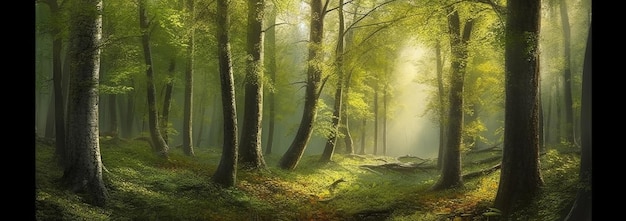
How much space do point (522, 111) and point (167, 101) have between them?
1003 centimetres

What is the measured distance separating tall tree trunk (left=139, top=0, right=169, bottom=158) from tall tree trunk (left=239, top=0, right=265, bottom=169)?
2218 millimetres

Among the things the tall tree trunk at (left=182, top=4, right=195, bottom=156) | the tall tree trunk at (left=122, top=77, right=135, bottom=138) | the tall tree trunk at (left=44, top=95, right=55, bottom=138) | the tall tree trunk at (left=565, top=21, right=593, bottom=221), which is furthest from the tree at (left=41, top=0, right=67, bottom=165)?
the tall tree trunk at (left=565, top=21, right=593, bottom=221)

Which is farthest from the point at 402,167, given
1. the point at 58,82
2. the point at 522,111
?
the point at 58,82

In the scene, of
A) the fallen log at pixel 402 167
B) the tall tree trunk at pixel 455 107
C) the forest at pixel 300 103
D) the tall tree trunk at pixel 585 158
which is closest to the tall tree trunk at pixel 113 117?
the forest at pixel 300 103

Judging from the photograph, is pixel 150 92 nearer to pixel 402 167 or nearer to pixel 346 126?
pixel 346 126

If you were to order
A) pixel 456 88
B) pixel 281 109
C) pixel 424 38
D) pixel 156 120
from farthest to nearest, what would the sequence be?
pixel 281 109 → pixel 156 120 → pixel 424 38 → pixel 456 88

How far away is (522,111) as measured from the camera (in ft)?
25.7

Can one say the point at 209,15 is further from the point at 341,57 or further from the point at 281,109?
the point at 281,109

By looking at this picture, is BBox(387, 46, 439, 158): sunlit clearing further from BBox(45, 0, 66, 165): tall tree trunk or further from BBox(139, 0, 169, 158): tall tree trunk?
BBox(45, 0, 66, 165): tall tree trunk

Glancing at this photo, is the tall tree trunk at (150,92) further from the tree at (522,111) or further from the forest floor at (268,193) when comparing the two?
the tree at (522,111)

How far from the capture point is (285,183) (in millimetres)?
10094
